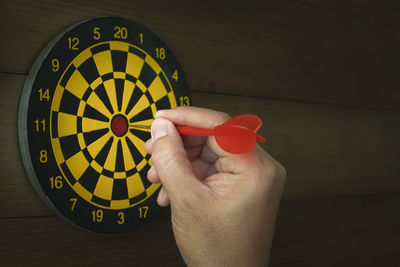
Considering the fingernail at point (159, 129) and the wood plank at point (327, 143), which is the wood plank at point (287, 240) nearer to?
the wood plank at point (327, 143)

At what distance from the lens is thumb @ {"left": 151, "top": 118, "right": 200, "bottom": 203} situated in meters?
0.71

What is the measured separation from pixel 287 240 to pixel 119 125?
73cm

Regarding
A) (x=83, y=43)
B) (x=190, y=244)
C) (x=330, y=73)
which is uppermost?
(x=83, y=43)

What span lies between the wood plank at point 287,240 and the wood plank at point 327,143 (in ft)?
0.20

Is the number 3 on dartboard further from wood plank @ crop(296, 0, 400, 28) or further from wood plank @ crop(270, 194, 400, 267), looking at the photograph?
wood plank @ crop(296, 0, 400, 28)

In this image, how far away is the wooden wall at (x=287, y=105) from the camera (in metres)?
0.86

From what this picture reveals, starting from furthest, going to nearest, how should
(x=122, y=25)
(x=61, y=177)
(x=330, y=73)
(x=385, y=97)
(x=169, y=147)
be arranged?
(x=385, y=97) < (x=330, y=73) < (x=122, y=25) < (x=61, y=177) < (x=169, y=147)

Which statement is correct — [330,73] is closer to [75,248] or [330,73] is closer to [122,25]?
[122,25]

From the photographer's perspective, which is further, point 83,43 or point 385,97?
point 385,97

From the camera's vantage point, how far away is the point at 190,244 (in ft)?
2.48

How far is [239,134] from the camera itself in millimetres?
694

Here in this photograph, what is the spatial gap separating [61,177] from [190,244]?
1.07 ft

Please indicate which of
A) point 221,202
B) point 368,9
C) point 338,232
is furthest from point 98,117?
point 368,9

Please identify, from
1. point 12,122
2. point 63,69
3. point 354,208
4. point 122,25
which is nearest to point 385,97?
point 354,208
